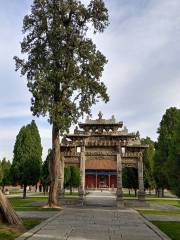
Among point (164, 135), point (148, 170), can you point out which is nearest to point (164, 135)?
point (164, 135)

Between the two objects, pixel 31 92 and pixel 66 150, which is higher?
pixel 31 92

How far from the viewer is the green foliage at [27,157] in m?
45.7

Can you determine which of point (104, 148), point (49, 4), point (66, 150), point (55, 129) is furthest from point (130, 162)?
point (49, 4)

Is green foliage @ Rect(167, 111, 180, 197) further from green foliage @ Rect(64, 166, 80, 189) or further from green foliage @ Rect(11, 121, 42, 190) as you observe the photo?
green foliage @ Rect(64, 166, 80, 189)

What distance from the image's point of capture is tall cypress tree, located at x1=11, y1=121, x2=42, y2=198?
45.7 meters

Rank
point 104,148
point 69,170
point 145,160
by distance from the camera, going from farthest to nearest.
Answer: point 69,170 → point 145,160 → point 104,148

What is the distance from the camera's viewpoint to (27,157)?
46.8 meters

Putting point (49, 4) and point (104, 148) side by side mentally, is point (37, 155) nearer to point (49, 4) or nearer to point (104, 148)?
point (104, 148)

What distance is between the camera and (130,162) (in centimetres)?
3616

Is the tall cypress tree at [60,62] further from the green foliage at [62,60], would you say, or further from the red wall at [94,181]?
the red wall at [94,181]

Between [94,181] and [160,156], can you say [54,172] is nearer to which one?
[160,156]

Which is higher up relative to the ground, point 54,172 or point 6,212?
point 54,172

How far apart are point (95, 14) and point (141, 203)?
720 inches

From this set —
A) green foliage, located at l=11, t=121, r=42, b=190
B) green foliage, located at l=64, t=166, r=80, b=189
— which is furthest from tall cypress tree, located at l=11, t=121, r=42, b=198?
green foliage, located at l=64, t=166, r=80, b=189
